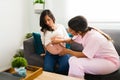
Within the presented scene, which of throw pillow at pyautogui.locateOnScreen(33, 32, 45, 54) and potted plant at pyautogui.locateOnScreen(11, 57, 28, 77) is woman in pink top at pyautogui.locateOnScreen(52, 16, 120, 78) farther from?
throw pillow at pyautogui.locateOnScreen(33, 32, 45, 54)

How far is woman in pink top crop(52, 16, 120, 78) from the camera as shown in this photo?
5.89 feet

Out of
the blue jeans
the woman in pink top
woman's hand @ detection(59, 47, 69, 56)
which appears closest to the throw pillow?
A: the blue jeans

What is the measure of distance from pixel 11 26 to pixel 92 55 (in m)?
1.65

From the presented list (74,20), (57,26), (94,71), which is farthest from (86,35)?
(57,26)

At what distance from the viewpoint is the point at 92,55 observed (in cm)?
181

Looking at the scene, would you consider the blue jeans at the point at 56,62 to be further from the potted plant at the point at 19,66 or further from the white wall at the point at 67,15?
the white wall at the point at 67,15

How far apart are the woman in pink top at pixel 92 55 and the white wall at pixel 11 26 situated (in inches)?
55.2

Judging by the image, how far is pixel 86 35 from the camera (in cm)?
185

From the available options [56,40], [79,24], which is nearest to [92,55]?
[79,24]

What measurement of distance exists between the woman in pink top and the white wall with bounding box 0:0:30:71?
4.60 feet

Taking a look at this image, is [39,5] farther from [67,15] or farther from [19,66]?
[19,66]

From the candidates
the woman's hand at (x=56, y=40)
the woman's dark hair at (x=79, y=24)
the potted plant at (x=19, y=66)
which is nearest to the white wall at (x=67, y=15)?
the woman's hand at (x=56, y=40)

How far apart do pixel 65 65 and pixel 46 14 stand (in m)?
0.70

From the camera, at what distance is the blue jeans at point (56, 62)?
207 centimetres
